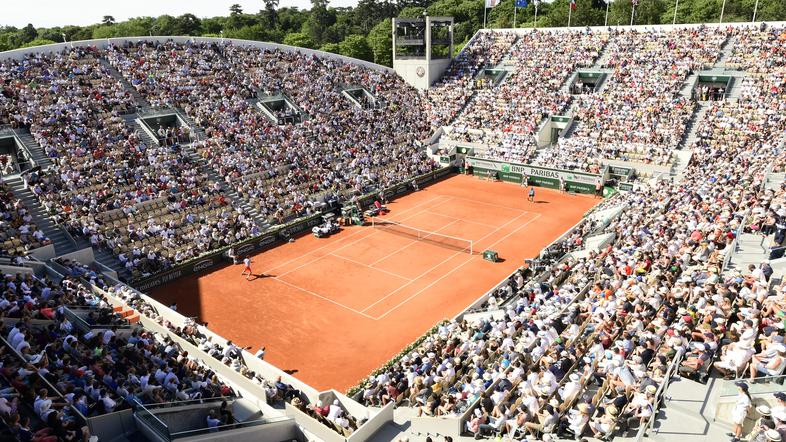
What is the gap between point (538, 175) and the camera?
4394 centimetres

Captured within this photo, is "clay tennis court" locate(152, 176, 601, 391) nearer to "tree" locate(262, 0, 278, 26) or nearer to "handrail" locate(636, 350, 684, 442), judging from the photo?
"handrail" locate(636, 350, 684, 442)

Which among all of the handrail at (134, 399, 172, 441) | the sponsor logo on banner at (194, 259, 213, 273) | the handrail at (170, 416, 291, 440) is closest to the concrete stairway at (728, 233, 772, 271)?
the handrail at (170, 416, 291, 440)

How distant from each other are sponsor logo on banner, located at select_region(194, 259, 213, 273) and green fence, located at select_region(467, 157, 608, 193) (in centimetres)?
2607

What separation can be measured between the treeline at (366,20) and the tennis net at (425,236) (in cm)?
6019

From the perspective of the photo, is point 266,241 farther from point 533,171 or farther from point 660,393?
point 660,393

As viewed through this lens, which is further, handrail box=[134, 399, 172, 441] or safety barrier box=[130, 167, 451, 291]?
safety barrier box=[130, 167, 451, 291]

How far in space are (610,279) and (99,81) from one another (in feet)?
133

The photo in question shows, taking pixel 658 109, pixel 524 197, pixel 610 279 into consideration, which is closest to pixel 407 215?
pixel 524 197

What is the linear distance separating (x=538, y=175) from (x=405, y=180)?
10.9 m

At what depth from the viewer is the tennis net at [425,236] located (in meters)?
31.9

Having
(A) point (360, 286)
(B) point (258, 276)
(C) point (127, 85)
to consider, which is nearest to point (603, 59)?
(A) point (360, 286)

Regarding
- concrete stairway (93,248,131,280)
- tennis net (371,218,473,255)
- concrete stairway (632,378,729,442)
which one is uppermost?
concrete stairway (632,378,729,442)

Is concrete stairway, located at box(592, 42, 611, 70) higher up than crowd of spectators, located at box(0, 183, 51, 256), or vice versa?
concrete stairway, located at box(592, 42, 611, 70)

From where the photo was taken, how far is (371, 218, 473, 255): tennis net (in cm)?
3192
